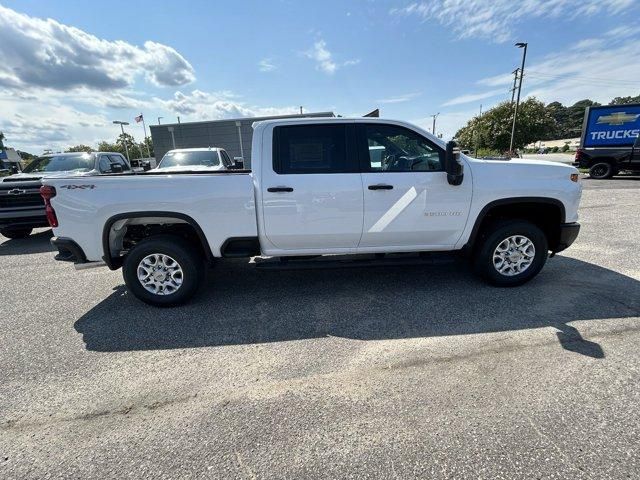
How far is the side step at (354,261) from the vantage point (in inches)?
153

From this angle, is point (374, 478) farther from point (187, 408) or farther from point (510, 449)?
point (187, 408)

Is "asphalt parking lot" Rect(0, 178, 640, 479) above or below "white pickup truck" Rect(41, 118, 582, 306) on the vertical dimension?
below

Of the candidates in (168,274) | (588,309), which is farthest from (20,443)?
(588,309)

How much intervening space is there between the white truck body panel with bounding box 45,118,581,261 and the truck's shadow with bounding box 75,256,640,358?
57cm

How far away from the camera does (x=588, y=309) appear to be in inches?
139

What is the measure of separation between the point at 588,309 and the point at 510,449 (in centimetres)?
235

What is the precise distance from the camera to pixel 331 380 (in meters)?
2.62

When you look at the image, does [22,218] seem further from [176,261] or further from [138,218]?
[176,261]

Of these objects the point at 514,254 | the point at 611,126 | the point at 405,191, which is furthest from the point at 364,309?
the point at 611,126

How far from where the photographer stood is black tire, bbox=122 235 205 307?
146 inches

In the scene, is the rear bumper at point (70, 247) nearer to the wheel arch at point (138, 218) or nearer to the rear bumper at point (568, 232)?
the wheel arch at point (138, 218)

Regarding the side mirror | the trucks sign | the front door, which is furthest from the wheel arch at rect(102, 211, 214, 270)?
the trucks sign

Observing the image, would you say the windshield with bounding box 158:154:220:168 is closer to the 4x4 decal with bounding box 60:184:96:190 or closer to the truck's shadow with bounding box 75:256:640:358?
the truck's shadow with bounding box 75:256:640:358

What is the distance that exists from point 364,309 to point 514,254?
1932 millimetres
